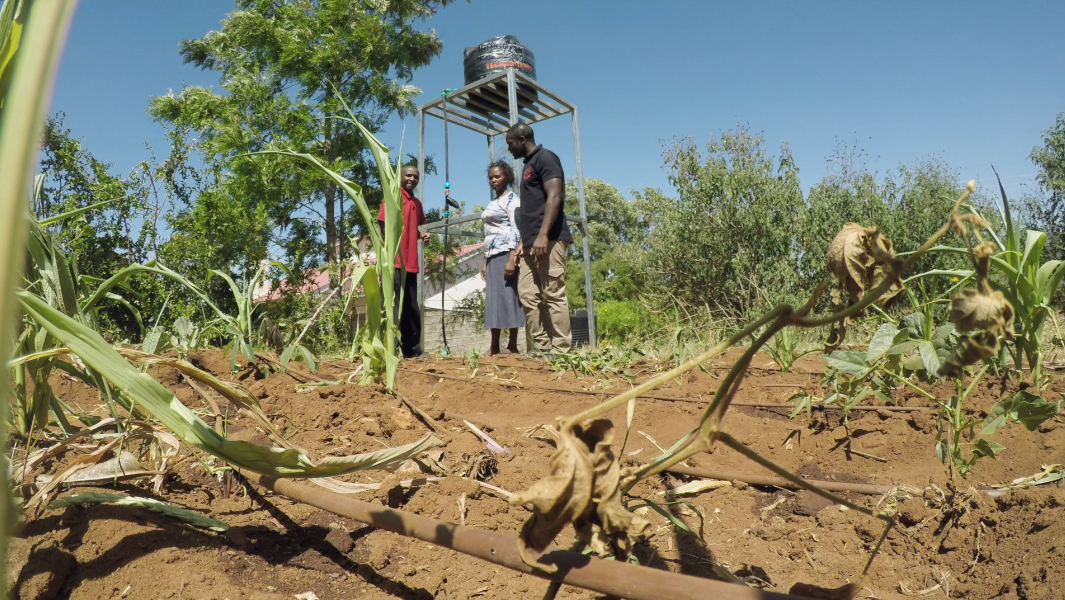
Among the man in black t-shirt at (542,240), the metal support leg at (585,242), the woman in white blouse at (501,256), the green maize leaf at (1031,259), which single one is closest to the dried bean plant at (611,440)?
the green maize leaf at (1031,259)

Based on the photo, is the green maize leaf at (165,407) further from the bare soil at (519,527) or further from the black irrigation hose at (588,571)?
the bare soil at (519,527)

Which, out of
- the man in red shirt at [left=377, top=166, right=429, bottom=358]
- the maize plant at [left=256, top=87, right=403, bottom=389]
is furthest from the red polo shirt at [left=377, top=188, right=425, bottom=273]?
the maize plant at [left=256, top=87, right=403, bottom=389]

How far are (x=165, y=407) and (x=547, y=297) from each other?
365cm

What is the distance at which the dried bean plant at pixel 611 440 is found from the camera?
1.95ft

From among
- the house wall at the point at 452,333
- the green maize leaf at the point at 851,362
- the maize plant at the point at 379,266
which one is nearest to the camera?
the green maize leaf at the point at 851,362

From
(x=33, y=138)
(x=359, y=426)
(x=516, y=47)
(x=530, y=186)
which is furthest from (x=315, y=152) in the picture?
(x=33, y=138)

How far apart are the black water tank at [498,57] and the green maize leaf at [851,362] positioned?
5.55 meters

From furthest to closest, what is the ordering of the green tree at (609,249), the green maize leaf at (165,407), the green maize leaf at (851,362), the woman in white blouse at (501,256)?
1. the green tree at (609,249)
2. the woman in white blouse at (501,256)
3. the green maize leaf at (851,362)
4. the green maize leaf at (165,407)

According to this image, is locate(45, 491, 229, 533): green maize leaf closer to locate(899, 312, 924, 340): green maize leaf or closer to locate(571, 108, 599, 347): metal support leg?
locate(899, 312, 924, 340): green maize leaf

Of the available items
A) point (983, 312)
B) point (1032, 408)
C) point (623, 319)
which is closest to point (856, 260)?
point (983, 312)

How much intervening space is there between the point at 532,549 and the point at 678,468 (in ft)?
3.37

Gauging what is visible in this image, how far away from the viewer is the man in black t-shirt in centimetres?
422

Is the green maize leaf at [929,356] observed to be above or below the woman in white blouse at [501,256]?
below

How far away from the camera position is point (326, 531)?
1213 mm
